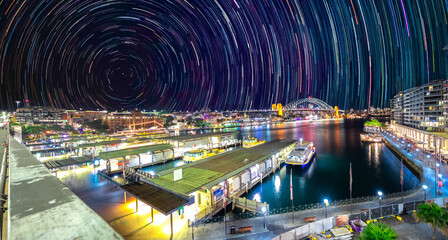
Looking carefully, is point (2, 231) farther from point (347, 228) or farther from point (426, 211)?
point (426, 211)

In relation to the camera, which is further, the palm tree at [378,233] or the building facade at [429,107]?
the building facade at [429,107]

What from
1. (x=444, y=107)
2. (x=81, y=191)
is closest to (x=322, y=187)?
(x=81, y=191)

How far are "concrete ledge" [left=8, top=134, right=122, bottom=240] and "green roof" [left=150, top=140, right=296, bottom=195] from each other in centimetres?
1500

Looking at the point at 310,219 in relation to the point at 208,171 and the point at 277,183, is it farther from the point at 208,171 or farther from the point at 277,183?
the point at 277,183

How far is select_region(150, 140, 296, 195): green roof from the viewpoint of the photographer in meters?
21.4

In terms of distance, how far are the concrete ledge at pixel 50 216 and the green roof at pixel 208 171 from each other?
49.2ft

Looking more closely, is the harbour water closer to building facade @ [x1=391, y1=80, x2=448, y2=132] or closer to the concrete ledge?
building facade @ [x1=391, y1=80, x2=448, y2=132]

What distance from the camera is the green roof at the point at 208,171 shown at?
21430 millimetres

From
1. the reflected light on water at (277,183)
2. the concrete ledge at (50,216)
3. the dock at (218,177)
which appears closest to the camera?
the concrete ledge at (50,216)

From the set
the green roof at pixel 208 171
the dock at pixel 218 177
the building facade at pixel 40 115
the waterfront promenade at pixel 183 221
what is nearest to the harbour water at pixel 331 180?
the dock at pixel 218 177

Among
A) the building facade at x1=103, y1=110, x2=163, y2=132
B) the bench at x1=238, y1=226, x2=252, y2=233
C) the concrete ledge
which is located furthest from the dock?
the building facade at x1=103, y1=110, x2=163, y2=132

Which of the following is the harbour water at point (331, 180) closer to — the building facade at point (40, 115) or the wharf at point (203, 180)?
the wharf at point (203, 180)

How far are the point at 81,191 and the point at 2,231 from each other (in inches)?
915

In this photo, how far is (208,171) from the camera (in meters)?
26.5
